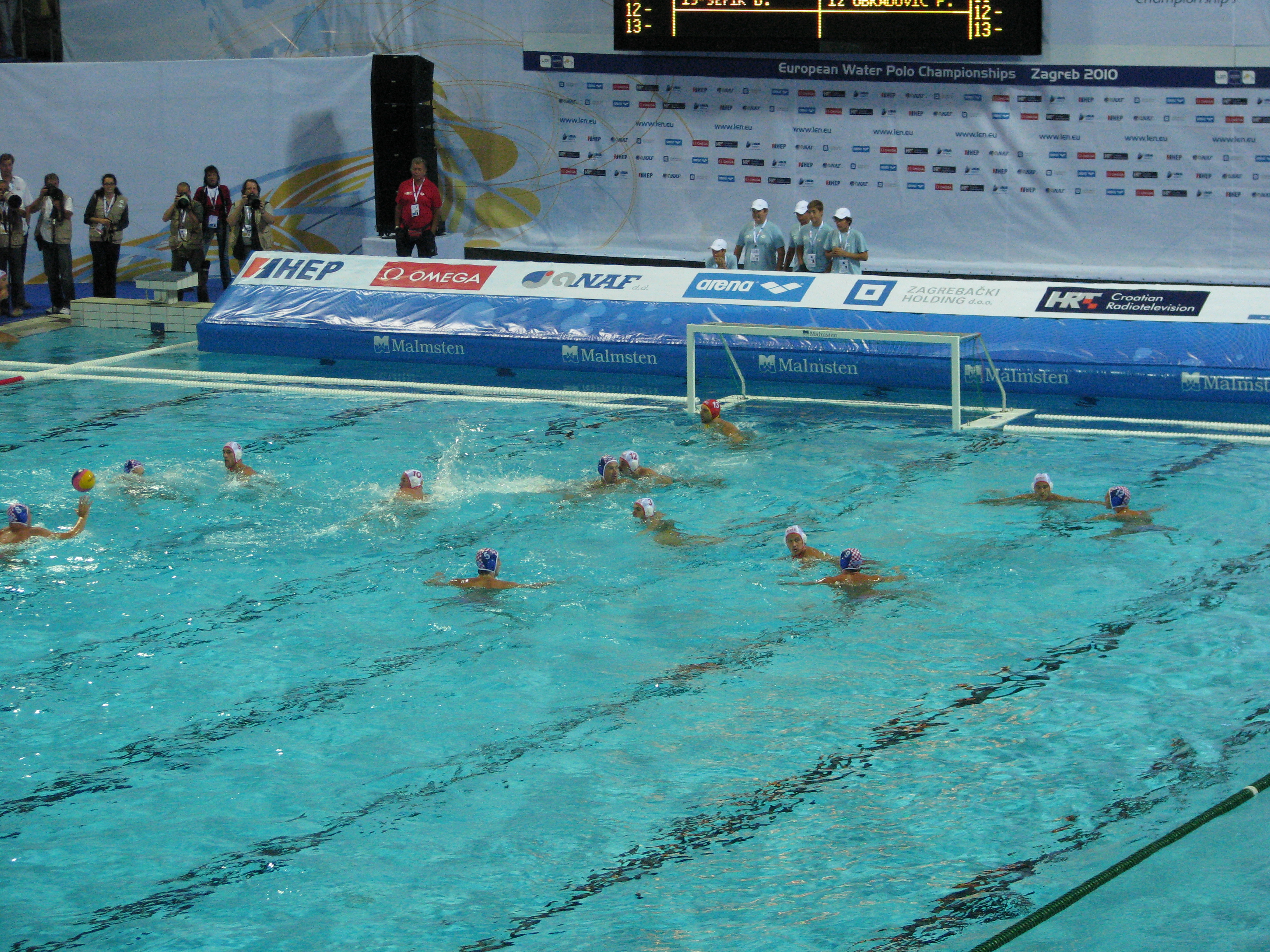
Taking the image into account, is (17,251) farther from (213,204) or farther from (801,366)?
(801,366)

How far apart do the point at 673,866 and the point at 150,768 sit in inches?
105

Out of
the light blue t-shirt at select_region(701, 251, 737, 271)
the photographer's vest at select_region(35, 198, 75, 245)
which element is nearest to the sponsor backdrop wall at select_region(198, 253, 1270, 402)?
the light blue t-shirt at select_region(701, 251, 737, 271)

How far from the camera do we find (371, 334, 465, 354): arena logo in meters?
15.6

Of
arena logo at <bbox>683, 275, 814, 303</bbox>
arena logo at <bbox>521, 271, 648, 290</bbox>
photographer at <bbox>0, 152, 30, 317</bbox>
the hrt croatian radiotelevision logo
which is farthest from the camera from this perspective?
photographer at <bbox>0, 152, 30, 317</bbox>

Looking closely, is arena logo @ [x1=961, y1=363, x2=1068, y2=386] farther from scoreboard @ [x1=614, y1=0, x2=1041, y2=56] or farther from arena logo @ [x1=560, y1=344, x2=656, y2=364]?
scoreboard @ [x1=614, y1=0, x2=1041, y2=56]

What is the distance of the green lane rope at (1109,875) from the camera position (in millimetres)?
4422

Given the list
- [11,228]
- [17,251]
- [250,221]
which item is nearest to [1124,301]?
[250,221]

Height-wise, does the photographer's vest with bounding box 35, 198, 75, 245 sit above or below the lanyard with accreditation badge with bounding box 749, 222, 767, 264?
above

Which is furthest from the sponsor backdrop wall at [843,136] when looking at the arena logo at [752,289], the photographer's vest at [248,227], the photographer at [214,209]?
the arena logo at [752,289]

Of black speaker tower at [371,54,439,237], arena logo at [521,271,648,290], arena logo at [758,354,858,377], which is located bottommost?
arena logo at [758,354,858,377]

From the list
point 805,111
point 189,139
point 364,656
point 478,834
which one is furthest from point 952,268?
point 478,834

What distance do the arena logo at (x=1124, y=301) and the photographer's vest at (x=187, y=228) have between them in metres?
10.2

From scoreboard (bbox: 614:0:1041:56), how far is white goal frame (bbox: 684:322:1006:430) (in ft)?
14.0

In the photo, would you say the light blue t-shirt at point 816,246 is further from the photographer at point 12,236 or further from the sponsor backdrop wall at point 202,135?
the photographer at point 12,236
